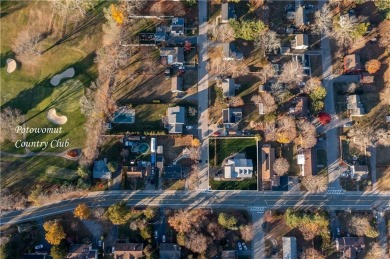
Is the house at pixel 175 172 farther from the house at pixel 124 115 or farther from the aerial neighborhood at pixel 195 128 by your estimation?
the house at pixel 124 115

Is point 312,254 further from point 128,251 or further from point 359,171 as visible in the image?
point 128,251

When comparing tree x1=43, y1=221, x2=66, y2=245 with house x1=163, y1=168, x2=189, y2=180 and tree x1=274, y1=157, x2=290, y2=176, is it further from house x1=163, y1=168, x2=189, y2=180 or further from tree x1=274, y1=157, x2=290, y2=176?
tree x1=274, y1=157, x2=290, y2=176

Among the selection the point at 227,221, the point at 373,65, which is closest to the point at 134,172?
the point at 227,221

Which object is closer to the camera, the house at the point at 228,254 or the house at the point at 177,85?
the house at the point at 228,254

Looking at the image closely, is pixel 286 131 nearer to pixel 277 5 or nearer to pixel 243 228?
pixel 243 228

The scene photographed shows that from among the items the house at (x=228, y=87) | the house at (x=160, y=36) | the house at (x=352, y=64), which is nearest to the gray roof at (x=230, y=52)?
the house at (x=228, y=87)

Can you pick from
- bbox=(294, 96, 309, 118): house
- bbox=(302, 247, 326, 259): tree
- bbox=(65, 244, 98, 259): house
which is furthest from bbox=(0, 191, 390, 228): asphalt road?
bbox=(294, 96, 309, 118): house

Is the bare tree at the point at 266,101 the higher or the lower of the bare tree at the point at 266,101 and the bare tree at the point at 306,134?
the higher
